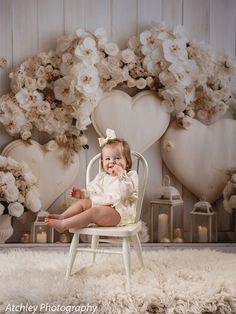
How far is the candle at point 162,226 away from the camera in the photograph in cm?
366

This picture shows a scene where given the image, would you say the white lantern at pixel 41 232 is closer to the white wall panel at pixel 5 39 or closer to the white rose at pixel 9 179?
the white rose at pixel 9 179

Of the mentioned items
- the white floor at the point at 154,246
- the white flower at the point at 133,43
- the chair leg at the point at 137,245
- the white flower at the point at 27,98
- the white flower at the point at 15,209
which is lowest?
the white floor at the point at 154,246

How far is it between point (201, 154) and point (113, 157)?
1231mm

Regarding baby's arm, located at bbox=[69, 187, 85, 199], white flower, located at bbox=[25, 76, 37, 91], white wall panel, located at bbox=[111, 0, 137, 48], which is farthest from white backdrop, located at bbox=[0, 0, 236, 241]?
baby's arm, located at bbox=[69, 187, 85, 199]

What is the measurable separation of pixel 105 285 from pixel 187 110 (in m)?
1.71

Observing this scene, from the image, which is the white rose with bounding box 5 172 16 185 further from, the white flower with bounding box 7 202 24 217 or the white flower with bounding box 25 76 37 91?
the white flower with bounding box 25 76 37 91

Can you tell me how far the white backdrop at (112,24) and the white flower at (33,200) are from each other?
0.26 m

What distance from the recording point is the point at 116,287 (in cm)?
241

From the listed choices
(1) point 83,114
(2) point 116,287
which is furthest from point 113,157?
(1) point 83,114

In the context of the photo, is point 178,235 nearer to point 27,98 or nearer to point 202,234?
point 202,234

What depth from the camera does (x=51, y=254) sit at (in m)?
3.20

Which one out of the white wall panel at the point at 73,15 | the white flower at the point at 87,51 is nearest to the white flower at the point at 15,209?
the white flower at the point at 87,51

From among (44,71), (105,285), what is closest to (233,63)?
(44,71)

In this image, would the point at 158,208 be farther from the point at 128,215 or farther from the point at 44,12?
the point at 44,12
